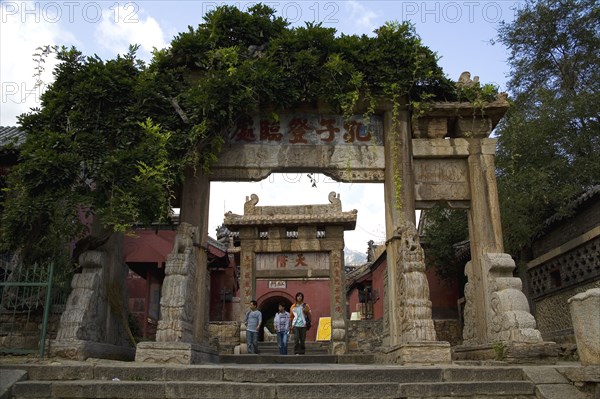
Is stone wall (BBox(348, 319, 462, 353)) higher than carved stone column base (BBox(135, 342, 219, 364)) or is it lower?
higher

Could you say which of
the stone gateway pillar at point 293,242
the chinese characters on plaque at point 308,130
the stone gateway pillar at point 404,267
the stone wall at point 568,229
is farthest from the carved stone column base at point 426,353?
the stone gateway pillar at point 293,242

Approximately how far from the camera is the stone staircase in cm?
568

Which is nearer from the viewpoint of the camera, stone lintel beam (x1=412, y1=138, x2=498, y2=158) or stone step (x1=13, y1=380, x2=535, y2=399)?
stone step (x1=13, y1=380, x2=535, y2=399)

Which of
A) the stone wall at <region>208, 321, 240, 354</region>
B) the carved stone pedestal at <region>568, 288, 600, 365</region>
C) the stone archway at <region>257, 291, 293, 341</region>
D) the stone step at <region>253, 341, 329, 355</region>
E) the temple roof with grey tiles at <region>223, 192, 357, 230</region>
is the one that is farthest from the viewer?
the stone archway at <region>257, 291, 293, 341</region>

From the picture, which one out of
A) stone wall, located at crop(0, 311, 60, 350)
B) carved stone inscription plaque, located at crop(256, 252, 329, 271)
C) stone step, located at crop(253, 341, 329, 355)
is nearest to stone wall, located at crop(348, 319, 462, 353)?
stone step, located at crop(253, 341, 329, 355)

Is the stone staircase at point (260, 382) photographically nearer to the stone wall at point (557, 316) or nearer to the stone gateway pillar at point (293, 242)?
the stone wall at point (557, 316)

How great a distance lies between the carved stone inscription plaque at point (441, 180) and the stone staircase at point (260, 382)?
11.7 feet

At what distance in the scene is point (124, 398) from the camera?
18.4 feet

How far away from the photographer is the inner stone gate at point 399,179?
8.14 metres

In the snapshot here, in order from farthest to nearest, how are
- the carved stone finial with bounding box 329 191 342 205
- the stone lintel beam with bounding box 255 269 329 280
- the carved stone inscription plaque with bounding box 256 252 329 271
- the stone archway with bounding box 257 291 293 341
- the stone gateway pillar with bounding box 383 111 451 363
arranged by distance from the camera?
the stone archway with bounding box 257 291 293 341
the carved stone finial with bounding box 329 191 342 205
the carved stone inscription plaque with bounding box 256 252 329 271
the stone lintel beam with bounding box 255 269 329 280
the stone gateway pillar with bounding box 383 111 451 363

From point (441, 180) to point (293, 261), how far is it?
9996 mm

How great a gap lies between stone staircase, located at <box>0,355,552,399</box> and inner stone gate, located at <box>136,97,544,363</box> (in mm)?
1709

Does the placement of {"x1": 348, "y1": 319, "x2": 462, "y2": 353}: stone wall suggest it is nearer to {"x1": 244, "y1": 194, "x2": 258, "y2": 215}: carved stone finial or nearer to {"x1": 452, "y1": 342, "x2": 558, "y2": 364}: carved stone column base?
{"x1": 244, "y1": 194, "x2": 258, "y2": 215}: carved stone finial

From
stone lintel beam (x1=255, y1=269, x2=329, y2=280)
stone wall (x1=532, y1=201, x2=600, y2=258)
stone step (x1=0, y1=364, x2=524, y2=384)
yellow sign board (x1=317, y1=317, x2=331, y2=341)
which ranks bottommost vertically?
stone step (x1=0, y1=364, x2=524, y2=384)
